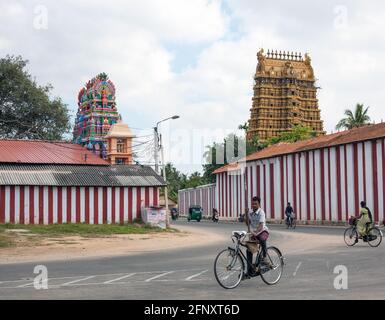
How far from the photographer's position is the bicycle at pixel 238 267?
11.3m

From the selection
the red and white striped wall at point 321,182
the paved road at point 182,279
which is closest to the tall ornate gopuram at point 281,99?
the red and white striped wall at point 321,182

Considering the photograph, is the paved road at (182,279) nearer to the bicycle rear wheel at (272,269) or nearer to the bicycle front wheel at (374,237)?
the bicycle rear wheel at (272,269)

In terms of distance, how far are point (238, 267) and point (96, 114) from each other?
58255 millimetres

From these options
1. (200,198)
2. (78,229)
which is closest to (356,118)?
(200,198)

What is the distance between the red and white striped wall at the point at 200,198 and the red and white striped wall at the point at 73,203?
33609 millimetres

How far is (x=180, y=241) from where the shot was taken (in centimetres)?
2819

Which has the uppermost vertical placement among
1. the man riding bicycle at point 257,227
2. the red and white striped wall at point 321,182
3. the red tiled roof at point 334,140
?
the red tiled roof at point 334,140

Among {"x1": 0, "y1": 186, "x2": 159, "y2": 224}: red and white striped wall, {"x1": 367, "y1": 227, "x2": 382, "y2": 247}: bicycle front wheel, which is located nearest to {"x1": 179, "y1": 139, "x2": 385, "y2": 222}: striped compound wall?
{"x1": 0, "y1": 186, "x2": 159, "y2": 224}: red and white striped wall

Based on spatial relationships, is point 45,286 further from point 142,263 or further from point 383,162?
point 383,162

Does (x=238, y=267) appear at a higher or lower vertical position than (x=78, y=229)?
higher

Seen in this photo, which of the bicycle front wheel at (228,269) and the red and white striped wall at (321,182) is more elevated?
the red and white striped wall at (321,182)

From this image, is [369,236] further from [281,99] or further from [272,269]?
[281,99]

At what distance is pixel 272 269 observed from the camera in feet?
39.2
